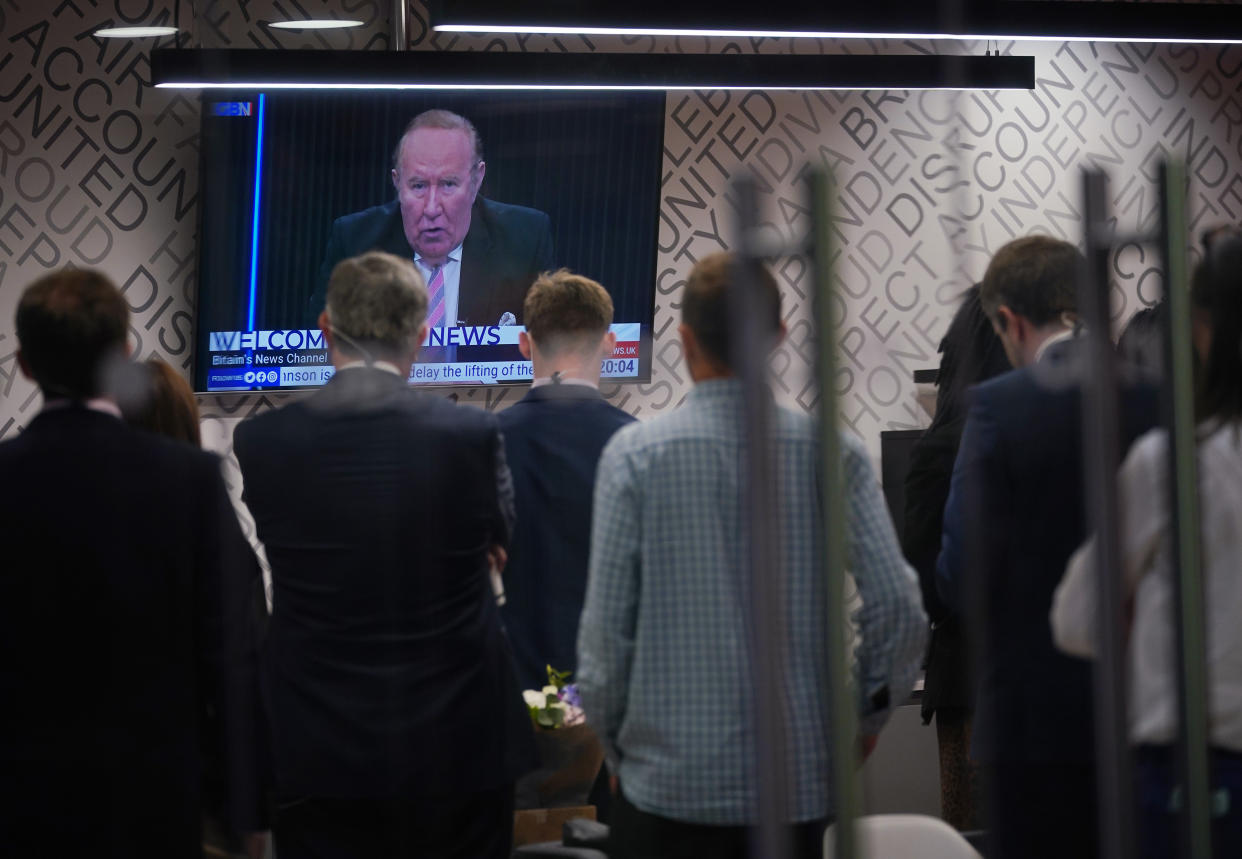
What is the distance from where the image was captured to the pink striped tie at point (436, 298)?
3.00 feet

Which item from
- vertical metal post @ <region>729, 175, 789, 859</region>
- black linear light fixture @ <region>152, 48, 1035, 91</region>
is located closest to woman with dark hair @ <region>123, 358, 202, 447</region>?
black linear light fixture @ <region>152, 48, 1035, 91</region>

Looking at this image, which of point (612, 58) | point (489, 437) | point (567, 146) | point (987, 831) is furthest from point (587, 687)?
point (612, 58)

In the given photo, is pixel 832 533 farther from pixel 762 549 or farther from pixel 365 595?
pixel 365 595

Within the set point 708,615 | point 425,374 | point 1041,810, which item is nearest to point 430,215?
point 425,374

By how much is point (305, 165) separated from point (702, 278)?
33 cm

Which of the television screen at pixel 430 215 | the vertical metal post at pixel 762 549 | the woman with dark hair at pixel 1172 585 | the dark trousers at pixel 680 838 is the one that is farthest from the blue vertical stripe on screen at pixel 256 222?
the woman with dark hair at pixel 1172 585

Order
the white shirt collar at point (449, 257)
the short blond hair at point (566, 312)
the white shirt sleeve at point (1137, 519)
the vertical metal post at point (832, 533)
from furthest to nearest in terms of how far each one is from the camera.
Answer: the short blond hair at point (566, 312)
the white shirt collar at point (449, 257)
the white shirt sleeve at point (1137, 519)
the vertical metal post at point (832, 533)

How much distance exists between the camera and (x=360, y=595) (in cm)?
90

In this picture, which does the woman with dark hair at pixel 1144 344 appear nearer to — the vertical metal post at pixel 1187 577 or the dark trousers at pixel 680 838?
the vertical metal post at pixel 1187 577

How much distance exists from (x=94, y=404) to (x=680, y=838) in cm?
50

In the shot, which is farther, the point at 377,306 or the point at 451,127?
the point at 451,127

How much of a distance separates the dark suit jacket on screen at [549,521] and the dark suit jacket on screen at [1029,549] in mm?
281

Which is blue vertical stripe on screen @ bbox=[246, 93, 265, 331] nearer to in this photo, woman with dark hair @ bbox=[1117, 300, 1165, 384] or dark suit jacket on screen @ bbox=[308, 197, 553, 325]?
dark suit jacket on screen @ bbox=[308, 197, 553, 325]

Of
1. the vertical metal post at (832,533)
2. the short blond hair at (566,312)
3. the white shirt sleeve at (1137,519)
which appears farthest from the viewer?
the short blond hair at (566,312)
